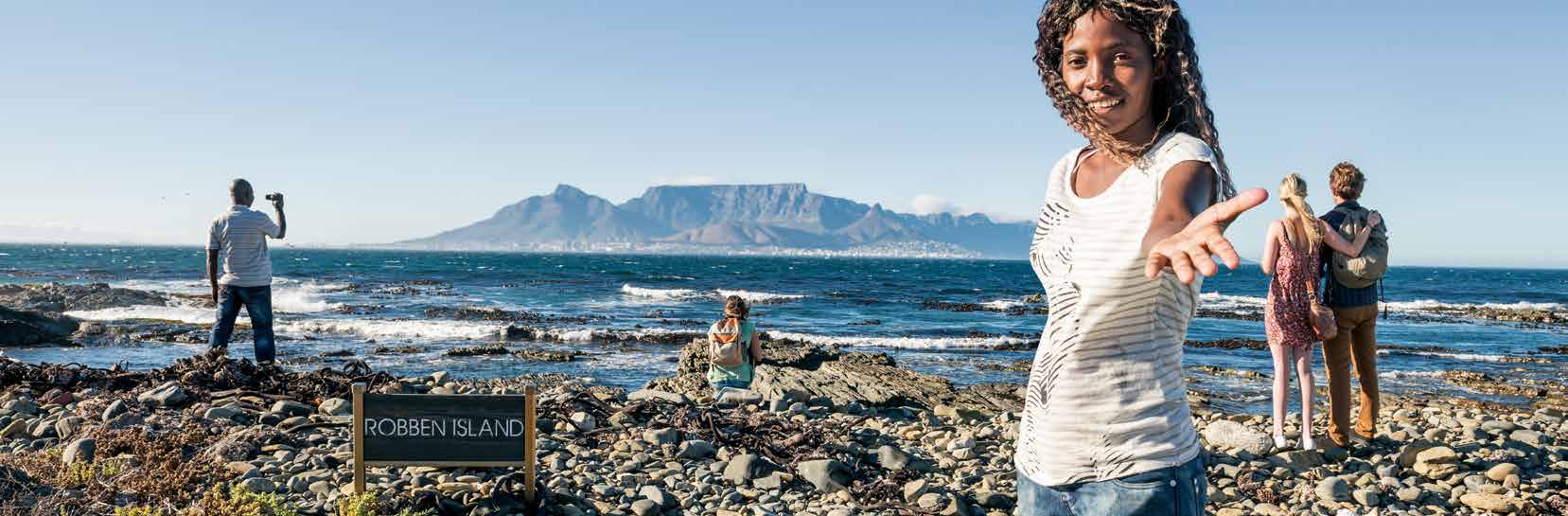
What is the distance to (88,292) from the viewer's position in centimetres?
2975

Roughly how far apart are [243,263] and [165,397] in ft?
5.82

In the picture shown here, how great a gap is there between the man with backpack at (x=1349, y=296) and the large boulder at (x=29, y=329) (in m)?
22.0

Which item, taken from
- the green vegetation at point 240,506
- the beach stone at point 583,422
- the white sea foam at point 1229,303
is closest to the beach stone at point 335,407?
the beach stone at point 583,422

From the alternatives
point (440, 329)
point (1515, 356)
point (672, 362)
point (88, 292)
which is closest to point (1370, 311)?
point (672, 362)

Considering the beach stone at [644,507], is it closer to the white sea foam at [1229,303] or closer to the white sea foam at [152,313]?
the white sea foam at [152,313]

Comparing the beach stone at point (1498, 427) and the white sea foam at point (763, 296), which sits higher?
the beach stone at point (1498, 427)

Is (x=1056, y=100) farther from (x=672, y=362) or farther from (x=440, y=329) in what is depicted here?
(x=440, y=329)

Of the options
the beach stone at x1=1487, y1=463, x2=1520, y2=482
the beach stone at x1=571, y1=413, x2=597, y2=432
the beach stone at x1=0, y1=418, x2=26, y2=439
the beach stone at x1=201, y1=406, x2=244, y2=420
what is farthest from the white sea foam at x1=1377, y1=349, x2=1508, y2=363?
the beach stone at x1=0, y1=418, x2=26, y2=439

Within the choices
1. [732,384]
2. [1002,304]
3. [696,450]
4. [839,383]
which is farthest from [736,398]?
[1002,304]

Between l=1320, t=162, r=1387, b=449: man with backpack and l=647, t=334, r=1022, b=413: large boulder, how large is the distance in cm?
357

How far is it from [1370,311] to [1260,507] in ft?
5.42

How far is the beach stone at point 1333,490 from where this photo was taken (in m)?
5.80

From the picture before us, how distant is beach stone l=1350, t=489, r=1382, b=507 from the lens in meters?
5.70

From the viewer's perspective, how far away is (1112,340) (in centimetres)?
161
